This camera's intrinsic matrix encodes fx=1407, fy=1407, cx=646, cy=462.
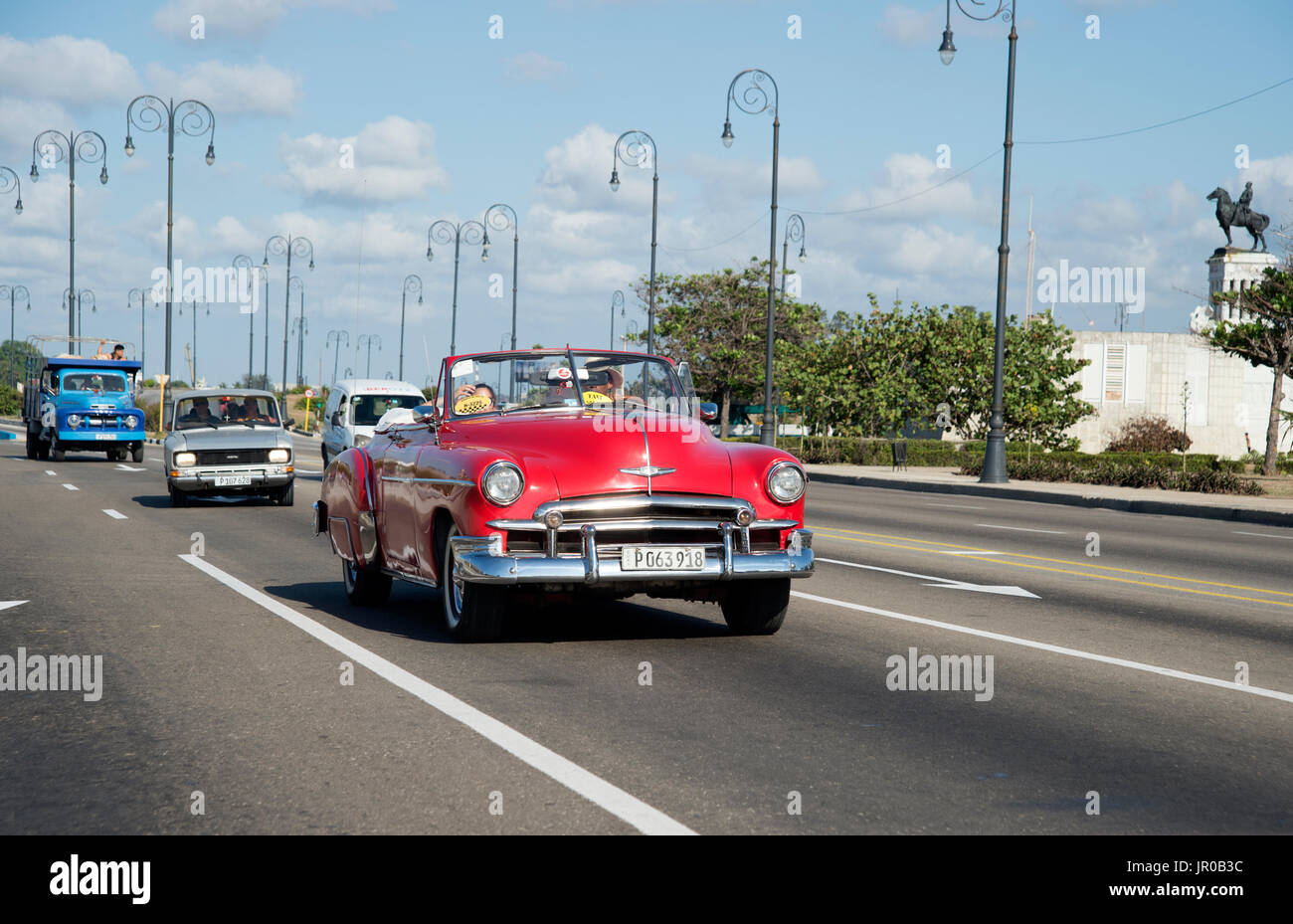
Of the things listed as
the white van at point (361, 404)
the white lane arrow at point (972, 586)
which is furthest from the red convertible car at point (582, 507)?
the white van at point (361, 404)

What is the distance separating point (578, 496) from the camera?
7.74 m

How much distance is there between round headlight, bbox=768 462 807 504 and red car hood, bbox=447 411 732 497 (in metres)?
0.27

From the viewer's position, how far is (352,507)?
10.0m

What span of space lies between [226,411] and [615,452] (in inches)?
594

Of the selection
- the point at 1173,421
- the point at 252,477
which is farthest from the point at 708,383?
the point at 252,477

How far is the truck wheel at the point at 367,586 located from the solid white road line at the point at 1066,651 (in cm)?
308

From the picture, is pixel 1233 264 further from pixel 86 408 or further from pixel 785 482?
pixel 785 482

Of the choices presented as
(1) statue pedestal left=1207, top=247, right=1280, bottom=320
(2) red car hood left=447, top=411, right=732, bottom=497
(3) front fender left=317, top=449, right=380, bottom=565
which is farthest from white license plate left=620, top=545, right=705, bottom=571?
(1) statue pedestal left=1207, top=247, right=1280, bottom=320

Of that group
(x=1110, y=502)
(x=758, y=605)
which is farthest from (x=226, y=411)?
(x=1110, y=502)

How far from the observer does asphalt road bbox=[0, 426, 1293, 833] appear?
479 centimetres

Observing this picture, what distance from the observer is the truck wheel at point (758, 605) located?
8.48 meters

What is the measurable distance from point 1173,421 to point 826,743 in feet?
189

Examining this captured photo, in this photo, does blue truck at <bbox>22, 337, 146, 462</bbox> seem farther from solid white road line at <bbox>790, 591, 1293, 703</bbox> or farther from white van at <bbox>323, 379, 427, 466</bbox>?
solid white road line at <bbox>790, 591, 1293, 703</bbox>
